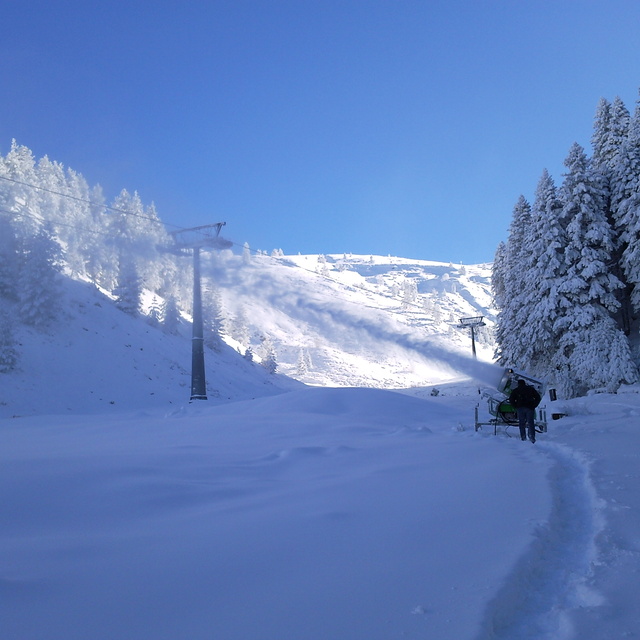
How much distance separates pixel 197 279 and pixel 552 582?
30653 mm

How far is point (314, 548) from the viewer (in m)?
4.17

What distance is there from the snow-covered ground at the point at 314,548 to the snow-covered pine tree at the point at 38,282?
3630 centimetres

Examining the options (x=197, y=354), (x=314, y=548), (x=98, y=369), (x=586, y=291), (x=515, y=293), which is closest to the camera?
(x=314, y=548)

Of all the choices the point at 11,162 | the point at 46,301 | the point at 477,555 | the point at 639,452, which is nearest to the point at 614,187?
the point at 639,452

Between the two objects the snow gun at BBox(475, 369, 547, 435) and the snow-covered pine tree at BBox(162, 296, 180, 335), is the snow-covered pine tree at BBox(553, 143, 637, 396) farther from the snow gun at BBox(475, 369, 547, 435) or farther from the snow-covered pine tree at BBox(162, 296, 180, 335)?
the snow-covered pine tree at BBox(162, 296, 180, 335)

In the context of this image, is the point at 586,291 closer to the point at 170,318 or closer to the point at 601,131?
the point at 601,131

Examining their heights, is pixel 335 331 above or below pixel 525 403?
above

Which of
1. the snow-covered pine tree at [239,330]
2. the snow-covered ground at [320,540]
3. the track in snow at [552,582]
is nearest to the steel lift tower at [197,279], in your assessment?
the snow-covered ground at [320,540]

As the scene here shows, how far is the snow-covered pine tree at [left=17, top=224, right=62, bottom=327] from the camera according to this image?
39.2 m

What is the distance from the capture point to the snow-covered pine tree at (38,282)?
39.2 meters

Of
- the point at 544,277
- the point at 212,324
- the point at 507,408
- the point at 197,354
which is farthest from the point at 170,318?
the point at 507,408

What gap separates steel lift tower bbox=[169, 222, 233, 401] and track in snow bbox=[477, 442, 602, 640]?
2884cm

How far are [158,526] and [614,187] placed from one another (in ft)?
112

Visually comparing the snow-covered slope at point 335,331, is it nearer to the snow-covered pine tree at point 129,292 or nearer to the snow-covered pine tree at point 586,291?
Result: the snow-covered pine tree at point 586,291
